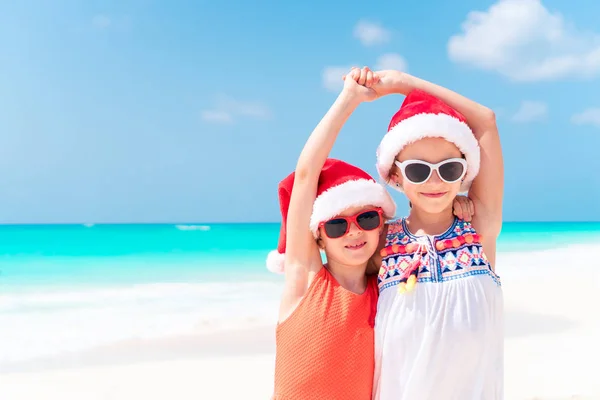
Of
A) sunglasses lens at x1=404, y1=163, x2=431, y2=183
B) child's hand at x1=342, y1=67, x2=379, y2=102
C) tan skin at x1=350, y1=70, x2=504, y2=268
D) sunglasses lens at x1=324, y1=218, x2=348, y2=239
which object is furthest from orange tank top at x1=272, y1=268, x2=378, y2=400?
child's hand at x1=342, y1=67, x2=379, y2=102

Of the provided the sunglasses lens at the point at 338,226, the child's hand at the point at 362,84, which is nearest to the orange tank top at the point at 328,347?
the sunglasses lens at the point at 338,226

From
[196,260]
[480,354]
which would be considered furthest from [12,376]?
[196,260]

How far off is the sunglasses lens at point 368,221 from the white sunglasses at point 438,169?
282mm

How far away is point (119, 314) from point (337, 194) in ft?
29.2

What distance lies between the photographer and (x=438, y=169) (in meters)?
2.93

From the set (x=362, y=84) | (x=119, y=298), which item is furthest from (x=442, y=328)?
(x=119, y=298)

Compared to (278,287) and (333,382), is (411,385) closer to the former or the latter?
(333,382)

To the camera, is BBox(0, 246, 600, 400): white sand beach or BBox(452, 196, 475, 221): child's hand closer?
BBox(452, 196, 475, 221): child's hand

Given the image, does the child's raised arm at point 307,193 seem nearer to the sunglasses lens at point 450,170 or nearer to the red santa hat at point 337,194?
the red santa hat at point 337,194

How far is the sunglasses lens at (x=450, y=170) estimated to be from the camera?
2.93 meters

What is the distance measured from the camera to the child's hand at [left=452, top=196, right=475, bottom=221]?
3066 mm

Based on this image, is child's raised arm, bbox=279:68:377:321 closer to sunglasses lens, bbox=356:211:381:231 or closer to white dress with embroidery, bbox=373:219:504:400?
sunglasses lens, bbox=356:211:381:231

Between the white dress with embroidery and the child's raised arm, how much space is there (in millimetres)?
424

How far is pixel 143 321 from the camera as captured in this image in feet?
33.7
